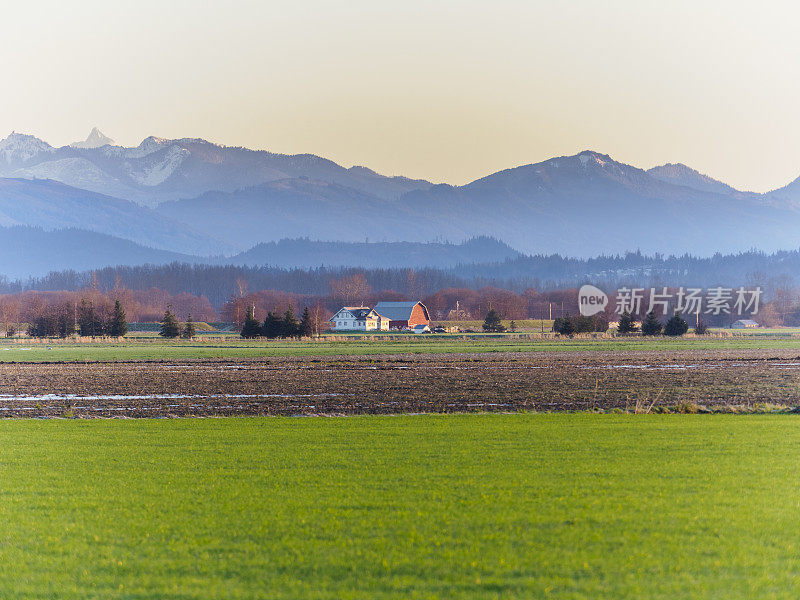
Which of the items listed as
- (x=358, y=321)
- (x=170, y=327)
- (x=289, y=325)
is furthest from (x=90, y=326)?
(x=358, y=321)

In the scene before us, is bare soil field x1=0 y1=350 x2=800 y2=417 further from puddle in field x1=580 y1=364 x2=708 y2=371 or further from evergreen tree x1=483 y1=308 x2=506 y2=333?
evergreen tree x1=483 y1=308 x2=506 y2=333

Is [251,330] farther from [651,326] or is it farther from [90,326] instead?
[651,326]

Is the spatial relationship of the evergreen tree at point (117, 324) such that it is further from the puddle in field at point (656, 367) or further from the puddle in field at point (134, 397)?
the puddle in field at point (134, 397)

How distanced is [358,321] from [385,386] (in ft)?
401

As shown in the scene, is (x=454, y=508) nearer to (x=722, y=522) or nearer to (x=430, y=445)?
(x=722, y=522)

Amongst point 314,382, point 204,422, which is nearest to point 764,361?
point 314,382

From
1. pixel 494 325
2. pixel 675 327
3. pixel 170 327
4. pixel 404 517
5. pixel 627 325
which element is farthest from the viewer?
pixel 494 325

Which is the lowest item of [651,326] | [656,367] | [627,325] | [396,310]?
[656,367]

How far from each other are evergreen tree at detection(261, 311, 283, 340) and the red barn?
59534mm

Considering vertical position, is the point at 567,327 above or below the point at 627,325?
below

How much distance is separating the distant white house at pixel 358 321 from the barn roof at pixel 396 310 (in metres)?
4.88

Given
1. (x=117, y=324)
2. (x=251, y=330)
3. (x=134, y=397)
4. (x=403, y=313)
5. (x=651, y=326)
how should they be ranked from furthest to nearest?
(x=403, y=313) → (x=117, y=324) → (x=651, y=326) → (x=251, y=330) → (x=134, y=397)

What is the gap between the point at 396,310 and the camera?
175250 millimetres

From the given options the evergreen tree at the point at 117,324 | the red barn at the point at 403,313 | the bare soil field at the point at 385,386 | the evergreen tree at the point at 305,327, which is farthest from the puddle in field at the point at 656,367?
the red barn at the point at 403,313
